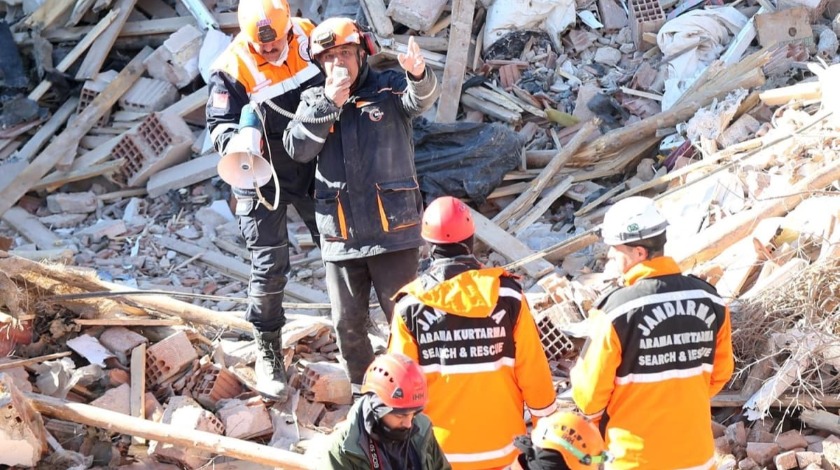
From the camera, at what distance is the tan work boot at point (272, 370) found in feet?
19.4

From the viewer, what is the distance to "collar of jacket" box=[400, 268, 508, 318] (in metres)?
3.92

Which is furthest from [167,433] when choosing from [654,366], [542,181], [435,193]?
[542,181]

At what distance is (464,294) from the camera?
3.94 metres

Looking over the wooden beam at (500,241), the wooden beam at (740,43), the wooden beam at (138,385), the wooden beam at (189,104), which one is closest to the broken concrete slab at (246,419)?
the wooden beam at (138,385)

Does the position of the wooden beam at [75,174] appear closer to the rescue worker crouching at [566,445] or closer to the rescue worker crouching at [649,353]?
the rescue worker crouching at [649,353]

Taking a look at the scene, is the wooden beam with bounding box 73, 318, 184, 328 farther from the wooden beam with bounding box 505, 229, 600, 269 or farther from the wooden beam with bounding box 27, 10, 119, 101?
the wooden beam with bounding box 27, 10, 119, 101

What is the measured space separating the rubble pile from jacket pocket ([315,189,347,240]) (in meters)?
1.13

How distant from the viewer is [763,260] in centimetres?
616

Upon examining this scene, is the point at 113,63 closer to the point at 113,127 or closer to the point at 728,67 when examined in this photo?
the point at 113,127

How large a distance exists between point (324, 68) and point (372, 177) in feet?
2.00

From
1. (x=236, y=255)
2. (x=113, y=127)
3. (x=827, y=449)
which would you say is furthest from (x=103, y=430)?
(x=113, y=127)

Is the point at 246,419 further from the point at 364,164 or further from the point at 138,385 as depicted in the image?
the point at 364,164

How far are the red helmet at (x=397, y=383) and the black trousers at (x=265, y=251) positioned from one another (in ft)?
7.10

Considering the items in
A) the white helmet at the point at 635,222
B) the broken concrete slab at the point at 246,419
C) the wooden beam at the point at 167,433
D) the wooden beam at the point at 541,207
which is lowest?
the wooden beam at the point at 541,207
